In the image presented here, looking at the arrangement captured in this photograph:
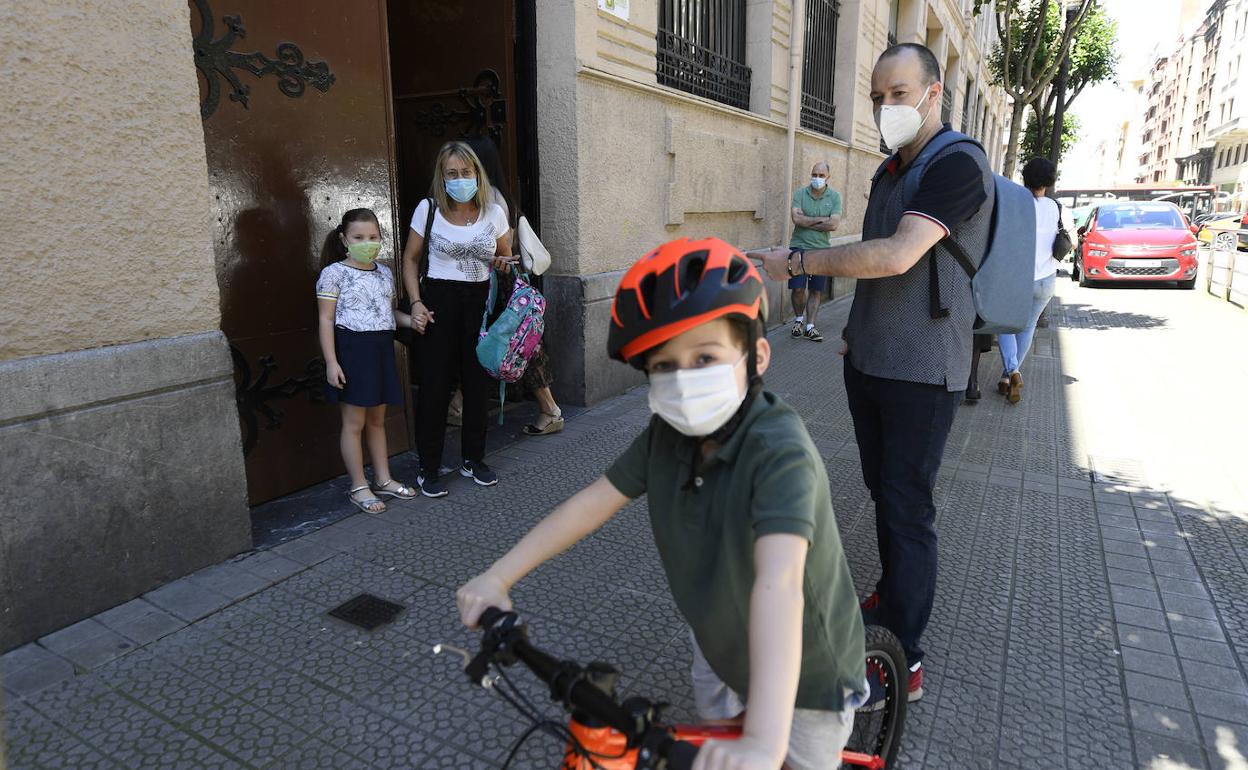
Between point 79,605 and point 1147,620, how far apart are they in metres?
4.19

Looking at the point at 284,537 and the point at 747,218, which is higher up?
the point at 747,218

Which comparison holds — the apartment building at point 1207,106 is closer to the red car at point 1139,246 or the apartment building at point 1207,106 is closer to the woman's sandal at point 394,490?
the red car at point 1139,246

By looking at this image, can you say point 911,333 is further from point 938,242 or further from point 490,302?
point 490,302

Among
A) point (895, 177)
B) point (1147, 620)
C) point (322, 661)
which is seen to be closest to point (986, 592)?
point (1147, 620)

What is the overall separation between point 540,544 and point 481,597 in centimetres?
16

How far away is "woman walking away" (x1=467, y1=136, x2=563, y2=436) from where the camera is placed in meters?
5.00

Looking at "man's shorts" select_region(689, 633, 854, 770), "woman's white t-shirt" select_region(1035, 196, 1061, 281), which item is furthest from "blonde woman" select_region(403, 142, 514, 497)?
"woman's white t-shirt" select_region(1035, 196, 1061, 281)

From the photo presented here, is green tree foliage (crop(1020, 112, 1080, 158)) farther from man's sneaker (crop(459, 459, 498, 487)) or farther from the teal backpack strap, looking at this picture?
man's sneaker (crop(459, 459, 498, 487))

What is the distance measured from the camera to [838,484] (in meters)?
4.68

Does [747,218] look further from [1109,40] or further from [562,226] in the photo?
[1109,40]

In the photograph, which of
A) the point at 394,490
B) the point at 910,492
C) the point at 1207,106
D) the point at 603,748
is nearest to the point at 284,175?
the point at 394,490

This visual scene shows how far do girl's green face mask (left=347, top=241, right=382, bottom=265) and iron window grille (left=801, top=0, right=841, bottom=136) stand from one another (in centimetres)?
848

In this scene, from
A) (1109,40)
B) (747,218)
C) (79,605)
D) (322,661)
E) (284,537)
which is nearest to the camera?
(322,661)

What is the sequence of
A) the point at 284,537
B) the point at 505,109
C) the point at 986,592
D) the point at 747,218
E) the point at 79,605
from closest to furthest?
the point at 79,605 → the point at 986,592 → the point at 284,537 → the point at 505,109 → the point at 747,218
